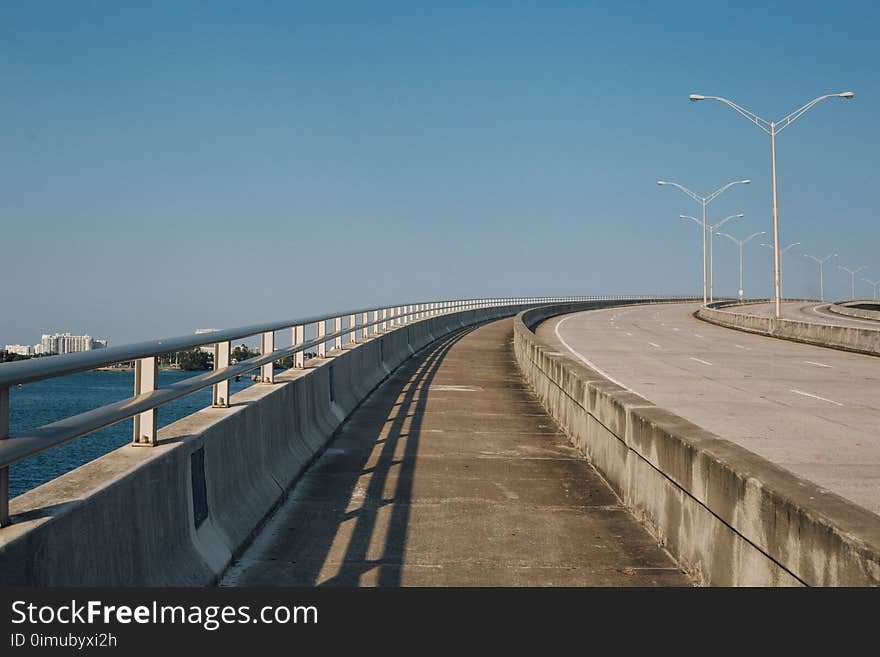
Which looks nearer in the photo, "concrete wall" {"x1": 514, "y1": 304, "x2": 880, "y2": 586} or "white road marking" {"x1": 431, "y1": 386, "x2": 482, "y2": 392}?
"concrete wall" {"x1": 514, "y1": 304, "x2": 880, "y2": 586}

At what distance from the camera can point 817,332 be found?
3631cm

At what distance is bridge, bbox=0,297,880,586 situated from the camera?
5.13 m

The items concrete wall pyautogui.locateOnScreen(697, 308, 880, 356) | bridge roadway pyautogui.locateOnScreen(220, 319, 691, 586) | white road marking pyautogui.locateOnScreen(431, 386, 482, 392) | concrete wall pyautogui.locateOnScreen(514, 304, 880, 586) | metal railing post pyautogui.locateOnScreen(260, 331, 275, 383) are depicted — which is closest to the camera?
concrete wall pyautogui.locateOnScreen(514, 304, 880, 586)

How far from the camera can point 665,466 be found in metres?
8.44

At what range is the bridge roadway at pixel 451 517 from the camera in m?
7.61

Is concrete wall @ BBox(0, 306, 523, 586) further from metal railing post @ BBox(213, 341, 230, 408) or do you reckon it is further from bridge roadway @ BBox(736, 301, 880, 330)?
bridge roadway @ BBox(736, 301, 880, 330)

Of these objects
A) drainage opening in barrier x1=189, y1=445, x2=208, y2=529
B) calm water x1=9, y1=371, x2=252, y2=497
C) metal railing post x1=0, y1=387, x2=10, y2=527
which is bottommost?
calm water x1=9, y1=371, x2=252, y2=497

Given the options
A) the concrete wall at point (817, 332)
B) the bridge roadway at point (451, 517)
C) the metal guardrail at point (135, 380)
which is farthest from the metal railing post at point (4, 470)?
the concrete wall at point (817, 332)

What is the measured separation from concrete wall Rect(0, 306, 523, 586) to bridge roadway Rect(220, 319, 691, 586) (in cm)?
34

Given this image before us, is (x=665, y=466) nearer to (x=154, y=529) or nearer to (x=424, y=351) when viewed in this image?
(x=154, y=529)

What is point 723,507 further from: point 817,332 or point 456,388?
point 817,332

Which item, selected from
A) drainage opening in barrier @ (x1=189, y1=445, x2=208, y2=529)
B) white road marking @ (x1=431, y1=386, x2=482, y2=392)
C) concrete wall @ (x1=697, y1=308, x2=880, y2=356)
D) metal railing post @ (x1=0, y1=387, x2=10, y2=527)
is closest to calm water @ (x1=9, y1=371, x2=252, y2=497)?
drainage opening in barrier @ (x1=189, y1=445, x2=208, y2=529)

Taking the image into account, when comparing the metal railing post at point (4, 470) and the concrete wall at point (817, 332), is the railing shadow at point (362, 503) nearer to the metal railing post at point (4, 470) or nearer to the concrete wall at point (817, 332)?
the metal railing post at point (4, 470)

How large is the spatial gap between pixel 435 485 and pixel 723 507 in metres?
4.79
